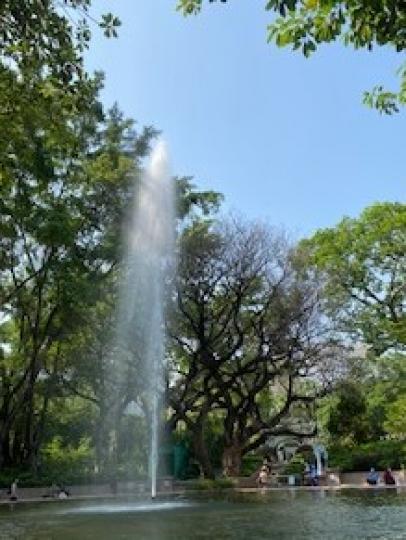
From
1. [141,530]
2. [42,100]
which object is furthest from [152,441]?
[42,100]

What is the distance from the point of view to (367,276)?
1347 inches

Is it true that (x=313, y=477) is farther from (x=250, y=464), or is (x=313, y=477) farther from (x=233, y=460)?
(x=250, y=464)

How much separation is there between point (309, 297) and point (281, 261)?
2098 mm

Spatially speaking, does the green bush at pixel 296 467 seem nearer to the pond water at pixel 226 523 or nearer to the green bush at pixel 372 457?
the green bush at pixel 372 457

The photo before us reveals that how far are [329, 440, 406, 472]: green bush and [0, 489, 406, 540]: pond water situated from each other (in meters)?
12.8

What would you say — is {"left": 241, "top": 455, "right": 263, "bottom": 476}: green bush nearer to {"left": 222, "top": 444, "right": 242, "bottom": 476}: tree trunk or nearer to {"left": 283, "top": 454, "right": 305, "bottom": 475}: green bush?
{"left": 222, "top": 444, "right": 242, "bottom": 476}: tree trunk

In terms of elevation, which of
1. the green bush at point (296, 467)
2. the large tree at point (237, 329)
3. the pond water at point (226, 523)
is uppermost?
the large tree at point (237, 329)

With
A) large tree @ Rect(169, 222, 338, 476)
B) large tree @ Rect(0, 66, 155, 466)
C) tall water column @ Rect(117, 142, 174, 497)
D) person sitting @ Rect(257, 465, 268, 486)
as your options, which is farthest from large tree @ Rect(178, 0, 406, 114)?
person sitting @ Rect(257, 465, 268, 486)

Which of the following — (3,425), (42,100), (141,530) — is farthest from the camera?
(3,425)

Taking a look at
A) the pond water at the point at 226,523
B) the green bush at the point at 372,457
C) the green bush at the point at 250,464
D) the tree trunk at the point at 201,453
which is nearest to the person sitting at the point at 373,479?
the green bush at the point at 372,457

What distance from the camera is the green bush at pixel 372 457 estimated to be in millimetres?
32062

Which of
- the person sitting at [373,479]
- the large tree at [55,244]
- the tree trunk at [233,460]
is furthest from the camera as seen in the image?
the tree trunk at [233,460]

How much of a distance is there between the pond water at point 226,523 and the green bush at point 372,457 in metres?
12.8

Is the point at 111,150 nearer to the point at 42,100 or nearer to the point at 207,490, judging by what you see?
the point at 207,490
